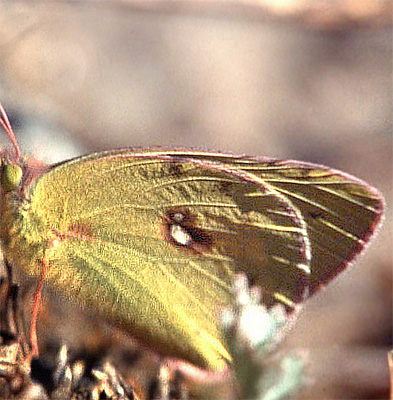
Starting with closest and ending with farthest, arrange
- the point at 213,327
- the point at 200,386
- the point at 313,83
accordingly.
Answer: the point at 200,386 → the point at 213,327 → the point at 313,83

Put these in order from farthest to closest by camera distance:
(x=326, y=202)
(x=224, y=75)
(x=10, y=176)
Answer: (x=224, y=75)
(x=326, y=202)
(x=10, y=176)

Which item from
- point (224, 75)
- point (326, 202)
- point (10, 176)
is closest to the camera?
point (10, 176)

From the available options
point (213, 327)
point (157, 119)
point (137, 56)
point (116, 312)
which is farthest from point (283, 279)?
point (137, 56)

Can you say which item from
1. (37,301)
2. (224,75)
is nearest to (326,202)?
(37,301)

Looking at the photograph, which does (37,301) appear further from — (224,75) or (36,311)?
(224,75)

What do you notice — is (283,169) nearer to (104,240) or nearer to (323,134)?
(104,240)

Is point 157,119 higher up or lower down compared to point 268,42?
lower down
